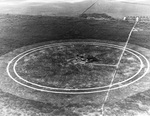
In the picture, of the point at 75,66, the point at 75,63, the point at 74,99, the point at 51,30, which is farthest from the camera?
the point at 51,30

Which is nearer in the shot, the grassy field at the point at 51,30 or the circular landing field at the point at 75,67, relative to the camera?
the circular landing field at the point at 75,67

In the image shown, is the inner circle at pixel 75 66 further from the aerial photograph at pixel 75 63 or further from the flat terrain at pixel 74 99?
the flat terrain at pixel 74 99

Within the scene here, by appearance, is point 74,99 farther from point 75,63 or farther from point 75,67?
point 75,63

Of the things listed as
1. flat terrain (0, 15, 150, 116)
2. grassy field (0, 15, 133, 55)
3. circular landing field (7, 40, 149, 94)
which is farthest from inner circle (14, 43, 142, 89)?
grassy field (0, 15, 133, 55)

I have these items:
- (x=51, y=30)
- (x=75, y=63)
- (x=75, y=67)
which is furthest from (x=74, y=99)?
(x=51, y=30)

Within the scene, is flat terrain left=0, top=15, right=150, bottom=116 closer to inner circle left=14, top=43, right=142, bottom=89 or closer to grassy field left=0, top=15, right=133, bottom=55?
grassy field left=0, top=15, right=133, bottom=55

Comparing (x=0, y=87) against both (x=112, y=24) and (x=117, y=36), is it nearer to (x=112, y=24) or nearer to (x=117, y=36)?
(x=117, y=36)

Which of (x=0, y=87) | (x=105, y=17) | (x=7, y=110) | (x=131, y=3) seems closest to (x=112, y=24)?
(x=105, y=17)

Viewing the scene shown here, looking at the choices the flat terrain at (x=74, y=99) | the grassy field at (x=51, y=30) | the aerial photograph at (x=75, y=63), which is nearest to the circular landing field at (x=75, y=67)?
the aerial photograph at (x=75, y=63)
